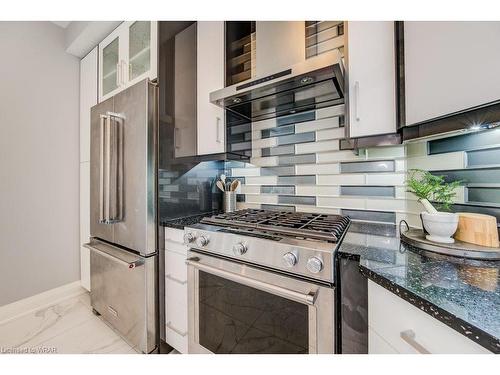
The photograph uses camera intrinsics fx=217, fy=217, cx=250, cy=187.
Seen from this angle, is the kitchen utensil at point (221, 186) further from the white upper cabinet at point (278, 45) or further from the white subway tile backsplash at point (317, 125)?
the white upper cabinet at point (278, 45)

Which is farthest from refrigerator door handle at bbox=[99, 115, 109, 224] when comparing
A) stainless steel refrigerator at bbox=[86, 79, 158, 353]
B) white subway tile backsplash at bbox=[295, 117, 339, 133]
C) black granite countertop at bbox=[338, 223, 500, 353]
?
black granite countertop at bbox=[338, 223, 500, 353]

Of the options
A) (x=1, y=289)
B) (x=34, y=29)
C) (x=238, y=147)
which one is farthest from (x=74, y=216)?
(x=238, y=147)

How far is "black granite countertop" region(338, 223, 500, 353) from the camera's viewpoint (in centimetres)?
44

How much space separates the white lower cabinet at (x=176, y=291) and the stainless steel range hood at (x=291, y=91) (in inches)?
35.8

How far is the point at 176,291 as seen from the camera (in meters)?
1.39

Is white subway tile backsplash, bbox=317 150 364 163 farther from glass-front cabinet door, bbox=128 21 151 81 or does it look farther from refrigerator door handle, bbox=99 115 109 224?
refrigerator door handle, bbox=99 115 109 224

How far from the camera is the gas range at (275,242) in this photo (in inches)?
33.8

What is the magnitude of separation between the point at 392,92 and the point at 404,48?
0.57 ft

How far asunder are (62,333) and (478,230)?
261cm

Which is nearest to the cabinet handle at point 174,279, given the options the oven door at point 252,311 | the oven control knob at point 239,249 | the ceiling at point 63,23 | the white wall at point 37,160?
the oven door at point 252,311

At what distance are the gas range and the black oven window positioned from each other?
15 cm

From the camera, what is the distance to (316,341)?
0.86 meters

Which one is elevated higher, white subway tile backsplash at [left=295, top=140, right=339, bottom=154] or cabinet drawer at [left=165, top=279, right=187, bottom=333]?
white subway tile backsplash at [left=295, top=140, right=339, bottom=154]
